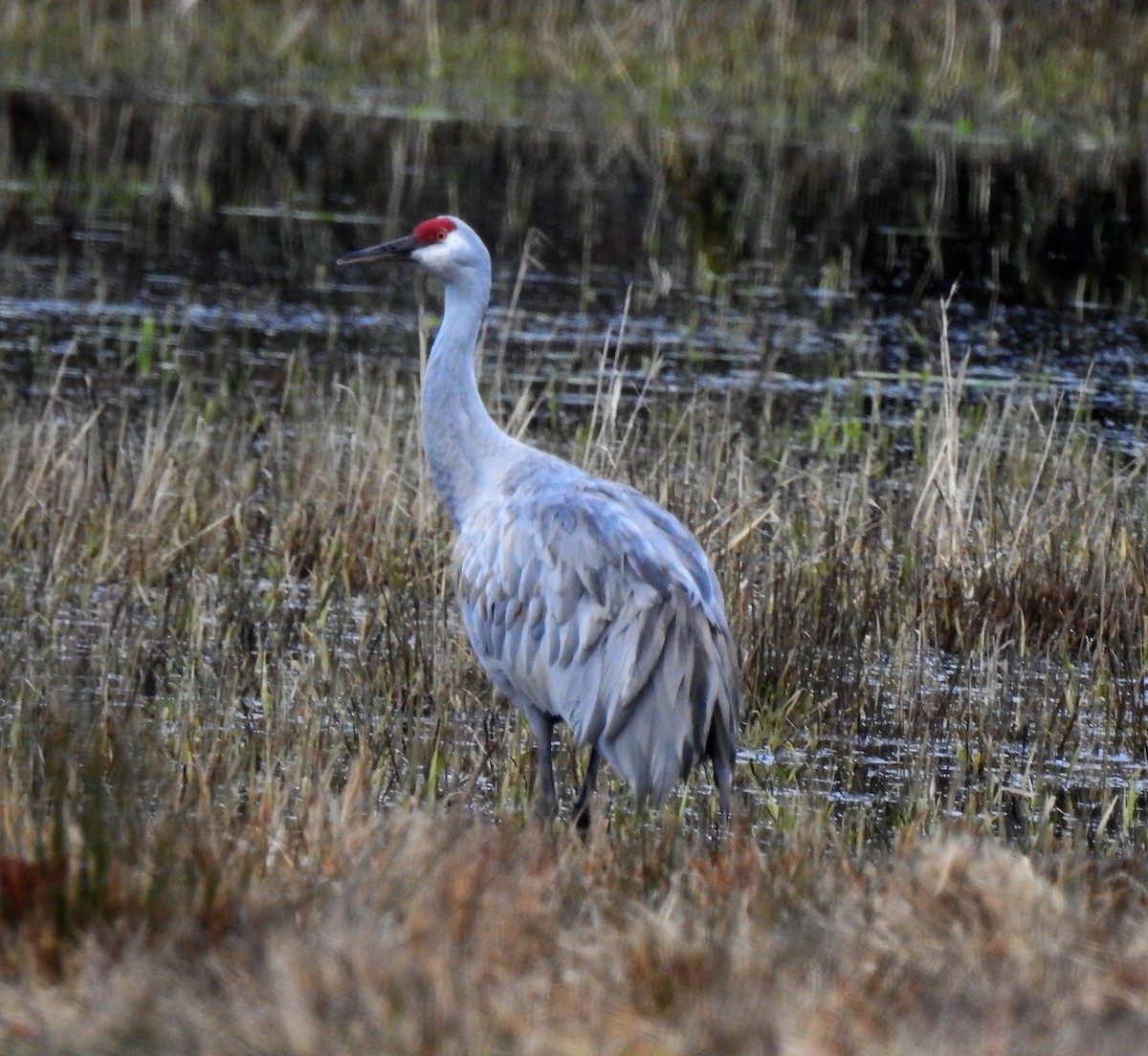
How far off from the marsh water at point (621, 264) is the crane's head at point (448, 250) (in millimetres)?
1393

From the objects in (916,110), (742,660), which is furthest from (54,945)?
(916,110)

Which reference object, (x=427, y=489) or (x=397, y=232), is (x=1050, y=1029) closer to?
(x=427, y=489)

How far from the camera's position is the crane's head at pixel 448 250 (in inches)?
210

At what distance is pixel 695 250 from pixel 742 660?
7.04 m

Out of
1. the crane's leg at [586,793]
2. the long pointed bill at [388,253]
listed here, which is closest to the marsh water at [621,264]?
the crane's leg at [586,793]

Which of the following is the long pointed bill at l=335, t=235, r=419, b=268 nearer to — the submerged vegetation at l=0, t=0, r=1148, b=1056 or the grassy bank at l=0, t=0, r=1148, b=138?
the submerged vegetation at l=0, t=0, r=1148, b=1056

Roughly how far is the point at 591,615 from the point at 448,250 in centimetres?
124

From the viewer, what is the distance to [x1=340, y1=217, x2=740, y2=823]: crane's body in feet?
14.5

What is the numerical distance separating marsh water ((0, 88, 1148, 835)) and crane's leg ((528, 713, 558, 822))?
67 centimetres

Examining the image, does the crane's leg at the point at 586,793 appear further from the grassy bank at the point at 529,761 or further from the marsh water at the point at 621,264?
the marsh water at the point at 621,264

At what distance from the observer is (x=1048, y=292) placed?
39.8ft

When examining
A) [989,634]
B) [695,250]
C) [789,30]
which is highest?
[789,30]

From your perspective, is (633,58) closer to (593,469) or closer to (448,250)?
(593,469)

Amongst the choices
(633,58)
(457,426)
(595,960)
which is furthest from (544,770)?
(633,58)
